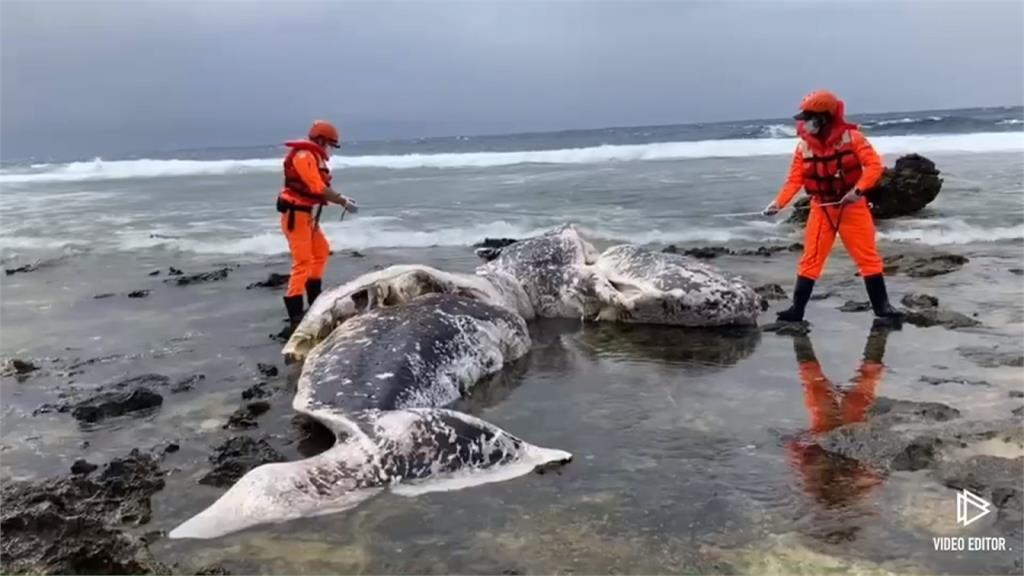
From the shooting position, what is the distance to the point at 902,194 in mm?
14141

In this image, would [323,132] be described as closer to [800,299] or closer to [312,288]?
[312,288]

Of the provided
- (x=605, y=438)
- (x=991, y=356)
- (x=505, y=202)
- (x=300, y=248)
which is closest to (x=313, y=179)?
(x=300, y=248)

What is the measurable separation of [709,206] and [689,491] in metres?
13.2

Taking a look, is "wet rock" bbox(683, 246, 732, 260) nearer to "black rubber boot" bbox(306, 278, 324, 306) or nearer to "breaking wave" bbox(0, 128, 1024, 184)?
"black rubber boot" bbox(306, 278, 324, 306)

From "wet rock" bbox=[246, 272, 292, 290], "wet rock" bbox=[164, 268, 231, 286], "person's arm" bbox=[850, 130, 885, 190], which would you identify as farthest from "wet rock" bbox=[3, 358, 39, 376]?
"person's arm" bbox=[850, 130, 885, 190]

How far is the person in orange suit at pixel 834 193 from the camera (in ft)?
23.7

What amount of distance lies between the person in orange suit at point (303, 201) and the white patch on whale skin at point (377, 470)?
376 cm

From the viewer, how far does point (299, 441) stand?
4.99m

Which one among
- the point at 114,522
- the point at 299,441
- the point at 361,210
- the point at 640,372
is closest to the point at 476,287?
the point at 640,372

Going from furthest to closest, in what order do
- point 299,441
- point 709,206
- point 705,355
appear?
point 709,206 → point 705,355 → point 299,441

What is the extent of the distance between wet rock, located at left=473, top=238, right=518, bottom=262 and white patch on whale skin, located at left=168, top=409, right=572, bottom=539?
661 cm

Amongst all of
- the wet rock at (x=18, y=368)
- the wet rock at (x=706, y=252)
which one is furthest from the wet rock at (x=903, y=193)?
the wet rock at (x=18, y=368)

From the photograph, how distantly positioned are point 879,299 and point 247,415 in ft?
17.4

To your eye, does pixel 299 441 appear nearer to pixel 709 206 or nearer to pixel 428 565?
pixel 428 565
